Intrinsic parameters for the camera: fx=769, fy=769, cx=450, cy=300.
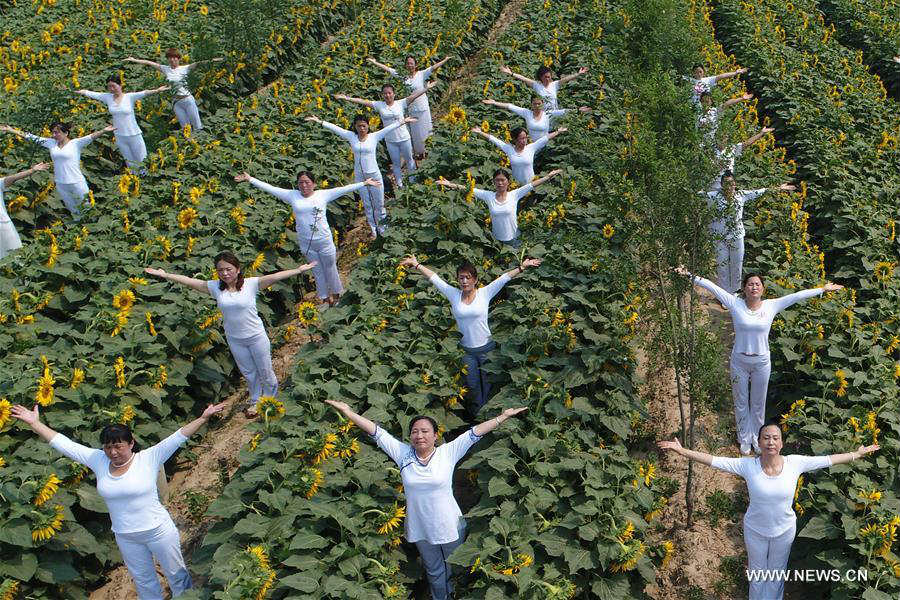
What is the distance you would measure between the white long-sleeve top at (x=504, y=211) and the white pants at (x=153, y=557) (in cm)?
471

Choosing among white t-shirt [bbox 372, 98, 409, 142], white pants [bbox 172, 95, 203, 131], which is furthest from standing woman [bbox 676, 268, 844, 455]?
white pants [bbox 172, 95, 203, 131]

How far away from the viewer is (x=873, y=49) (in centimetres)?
1650

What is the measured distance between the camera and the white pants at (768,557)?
5.16 m

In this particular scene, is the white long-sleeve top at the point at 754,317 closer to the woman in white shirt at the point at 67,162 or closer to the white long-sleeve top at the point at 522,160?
the white long-sleeve top at the point at 522,160

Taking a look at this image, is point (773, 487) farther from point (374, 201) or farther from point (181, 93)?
point (181, 93)

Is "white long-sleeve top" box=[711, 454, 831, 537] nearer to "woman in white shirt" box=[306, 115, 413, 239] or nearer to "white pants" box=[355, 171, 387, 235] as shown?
"woman in white shirt" box=[306, 115, 413, 239]

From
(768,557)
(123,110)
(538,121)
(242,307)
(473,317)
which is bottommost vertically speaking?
(768,557)

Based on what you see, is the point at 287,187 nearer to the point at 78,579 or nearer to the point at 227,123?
the point at 227,123

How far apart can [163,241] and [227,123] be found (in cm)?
417

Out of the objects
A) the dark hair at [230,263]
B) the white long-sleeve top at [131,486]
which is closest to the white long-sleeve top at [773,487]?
the white long-sleeve top at [131,486]

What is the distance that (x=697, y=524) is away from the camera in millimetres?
6473

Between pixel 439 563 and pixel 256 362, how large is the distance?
2947mm

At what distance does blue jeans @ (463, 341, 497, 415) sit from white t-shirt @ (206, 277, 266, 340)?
198 cm

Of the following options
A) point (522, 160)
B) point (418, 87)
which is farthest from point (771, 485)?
point (418, 87)
